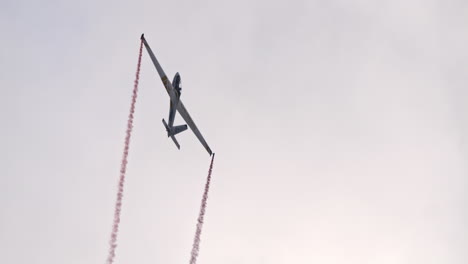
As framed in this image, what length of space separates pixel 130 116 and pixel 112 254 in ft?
74.6

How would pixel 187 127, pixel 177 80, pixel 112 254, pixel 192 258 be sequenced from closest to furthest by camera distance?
1. pixel 112 254
2. pixel 192 258
3. pixel 177 80
4. pixel 187 127

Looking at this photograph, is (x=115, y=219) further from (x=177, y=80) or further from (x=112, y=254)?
(x=177, y=80)

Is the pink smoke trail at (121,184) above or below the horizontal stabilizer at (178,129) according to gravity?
below

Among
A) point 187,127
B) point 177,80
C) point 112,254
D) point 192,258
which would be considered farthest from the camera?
point 187,127

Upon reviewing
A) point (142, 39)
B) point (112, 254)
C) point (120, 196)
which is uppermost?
point (142, 39)

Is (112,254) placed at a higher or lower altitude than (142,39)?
lower

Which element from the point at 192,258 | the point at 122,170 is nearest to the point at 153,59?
the point at 122,170

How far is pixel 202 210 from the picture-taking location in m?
135

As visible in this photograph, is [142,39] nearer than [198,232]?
Yes

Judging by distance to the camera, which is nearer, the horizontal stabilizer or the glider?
the glider

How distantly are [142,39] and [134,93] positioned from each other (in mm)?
9321

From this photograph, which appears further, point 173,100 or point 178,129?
point 178,129

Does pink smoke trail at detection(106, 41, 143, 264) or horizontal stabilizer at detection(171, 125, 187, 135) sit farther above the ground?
horizontal stabilizer at detection(171, 125, 187, 135)

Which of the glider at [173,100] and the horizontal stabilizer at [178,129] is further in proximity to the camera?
the horizontal stabilizer at [178,129]
